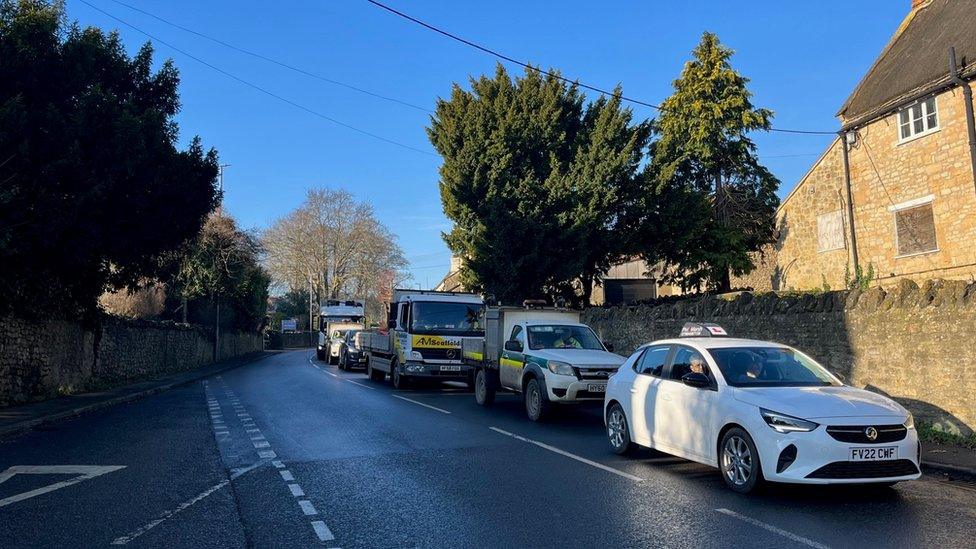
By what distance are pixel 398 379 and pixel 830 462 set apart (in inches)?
616

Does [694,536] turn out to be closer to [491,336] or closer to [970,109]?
[491,336]

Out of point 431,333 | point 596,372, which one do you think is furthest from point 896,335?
point 431,333

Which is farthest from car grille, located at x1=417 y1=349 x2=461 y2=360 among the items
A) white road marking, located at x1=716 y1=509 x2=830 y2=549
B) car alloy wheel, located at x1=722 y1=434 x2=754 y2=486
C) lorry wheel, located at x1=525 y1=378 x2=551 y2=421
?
white road marking, located at x1=716 y1=509 x2=830 y2=549

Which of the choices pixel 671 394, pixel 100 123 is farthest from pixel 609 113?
pixel 671 394

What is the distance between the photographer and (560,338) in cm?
1424

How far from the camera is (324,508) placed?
22.5ft

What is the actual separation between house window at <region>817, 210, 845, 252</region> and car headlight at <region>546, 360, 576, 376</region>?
15.7m

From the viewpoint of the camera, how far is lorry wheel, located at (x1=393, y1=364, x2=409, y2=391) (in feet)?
68.9

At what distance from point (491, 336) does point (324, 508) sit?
9.07 meters

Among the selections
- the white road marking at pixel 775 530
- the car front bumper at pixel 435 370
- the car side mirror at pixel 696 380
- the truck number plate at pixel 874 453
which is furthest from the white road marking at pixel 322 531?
the car front bumper at pixel 435 370

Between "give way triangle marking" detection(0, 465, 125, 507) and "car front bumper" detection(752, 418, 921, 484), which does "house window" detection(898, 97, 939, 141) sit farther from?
"give way triangle marking" detection(0, 465, 125, 507)

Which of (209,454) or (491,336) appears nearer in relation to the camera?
(209,454)

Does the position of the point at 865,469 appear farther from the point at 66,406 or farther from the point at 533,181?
the point at 533,181

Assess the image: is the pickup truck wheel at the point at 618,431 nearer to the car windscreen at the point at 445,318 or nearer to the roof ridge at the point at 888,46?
the car windscreen at the point at 445,318
